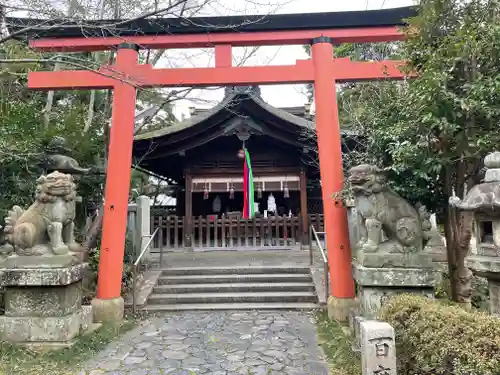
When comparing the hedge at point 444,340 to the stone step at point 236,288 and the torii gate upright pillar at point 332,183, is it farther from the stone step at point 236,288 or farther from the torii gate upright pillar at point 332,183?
the stone step at point 236,288

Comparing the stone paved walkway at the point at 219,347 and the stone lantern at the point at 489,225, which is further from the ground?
the stone lantern at the point at 489,225

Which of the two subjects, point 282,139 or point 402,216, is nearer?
point 402,216

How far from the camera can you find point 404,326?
10.9 feet

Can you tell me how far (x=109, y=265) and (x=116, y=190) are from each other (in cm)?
125

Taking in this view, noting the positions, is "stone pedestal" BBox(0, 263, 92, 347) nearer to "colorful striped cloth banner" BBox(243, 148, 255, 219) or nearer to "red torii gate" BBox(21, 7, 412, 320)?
"red torii gate" BBox(21, 7, 412, 320)

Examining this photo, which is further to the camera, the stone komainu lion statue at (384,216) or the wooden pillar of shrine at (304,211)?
the wooden pillar of shrine at (304,211)

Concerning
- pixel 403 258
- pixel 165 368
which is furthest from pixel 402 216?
pixel 165 368

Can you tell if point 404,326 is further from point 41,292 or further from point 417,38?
point 41,292

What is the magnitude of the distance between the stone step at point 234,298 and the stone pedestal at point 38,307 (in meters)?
2.04

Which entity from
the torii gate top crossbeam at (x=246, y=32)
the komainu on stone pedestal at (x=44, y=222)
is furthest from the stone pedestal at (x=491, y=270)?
the komainu on stone pedestal at (x=44, y=222)

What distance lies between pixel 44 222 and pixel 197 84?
3.28 metres

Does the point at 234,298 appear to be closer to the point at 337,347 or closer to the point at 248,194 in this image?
the point at 337,347

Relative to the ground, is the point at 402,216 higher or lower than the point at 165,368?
higher

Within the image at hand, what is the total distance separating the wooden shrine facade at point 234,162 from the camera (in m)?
11.1
